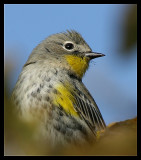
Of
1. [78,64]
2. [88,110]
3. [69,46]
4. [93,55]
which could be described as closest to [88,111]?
[88,110]

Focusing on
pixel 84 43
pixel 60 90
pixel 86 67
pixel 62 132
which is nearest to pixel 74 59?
pixel 86 67

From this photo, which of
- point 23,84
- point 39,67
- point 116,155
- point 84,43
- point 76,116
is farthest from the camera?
point 84,43

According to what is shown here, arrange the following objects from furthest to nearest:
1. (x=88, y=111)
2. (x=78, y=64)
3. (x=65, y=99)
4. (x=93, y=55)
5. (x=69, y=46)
Result: (x=69, y=46), (x=93, y=55), (x=78, y=64), (x=88, y=111), (x=65, y=99)

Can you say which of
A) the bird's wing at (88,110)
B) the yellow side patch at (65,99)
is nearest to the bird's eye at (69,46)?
the bird's wing at (88,110)

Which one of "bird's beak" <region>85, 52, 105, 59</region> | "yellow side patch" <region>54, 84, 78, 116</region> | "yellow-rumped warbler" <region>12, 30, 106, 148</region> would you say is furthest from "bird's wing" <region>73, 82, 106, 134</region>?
Result: "bird's beak" <region>85, 52, 105, 59</region>

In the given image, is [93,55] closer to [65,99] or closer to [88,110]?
[88,110]

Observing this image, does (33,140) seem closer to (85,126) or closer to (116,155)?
(116,155)

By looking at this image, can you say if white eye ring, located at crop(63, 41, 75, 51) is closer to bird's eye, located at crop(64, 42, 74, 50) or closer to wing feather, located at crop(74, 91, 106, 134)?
bird's eye, located at crop(64, 42, 74, 50)

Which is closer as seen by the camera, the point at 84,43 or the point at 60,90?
the point at 60,90
